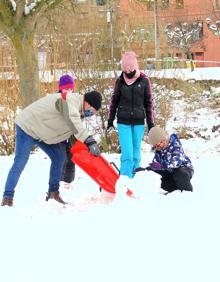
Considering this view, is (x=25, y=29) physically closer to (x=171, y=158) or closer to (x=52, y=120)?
(x=52, y=120)

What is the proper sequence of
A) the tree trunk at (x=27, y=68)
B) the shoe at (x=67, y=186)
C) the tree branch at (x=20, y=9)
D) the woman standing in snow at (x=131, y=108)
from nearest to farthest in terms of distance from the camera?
the shoe at (x=67, y=186)
the woman standing in snow at (x=131, y=108)
the tree branch at (x=20, y=9)
the tree trunk at (x=27, y=68)

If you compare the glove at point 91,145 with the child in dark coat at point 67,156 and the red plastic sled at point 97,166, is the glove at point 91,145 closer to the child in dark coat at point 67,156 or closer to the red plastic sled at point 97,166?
the red plastic sled at point 97,166

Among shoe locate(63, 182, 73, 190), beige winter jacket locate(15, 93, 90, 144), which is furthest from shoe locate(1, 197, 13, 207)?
shoe locate(63, 182, 73, 190)

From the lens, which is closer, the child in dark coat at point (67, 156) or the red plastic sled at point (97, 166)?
the red plastic sled at point (97, 166)

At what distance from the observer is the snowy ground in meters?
3.52

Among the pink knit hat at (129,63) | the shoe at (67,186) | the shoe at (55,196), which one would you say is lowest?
the shoe at (67,186)

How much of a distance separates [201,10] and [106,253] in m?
45.8

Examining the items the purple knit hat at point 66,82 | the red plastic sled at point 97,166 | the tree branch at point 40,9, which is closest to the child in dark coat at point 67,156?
the purple knit hat at point 66,82

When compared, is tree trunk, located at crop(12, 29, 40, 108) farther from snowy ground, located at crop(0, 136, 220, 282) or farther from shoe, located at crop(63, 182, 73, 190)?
snowy ground, located at crop(0, 136, 220, 282)

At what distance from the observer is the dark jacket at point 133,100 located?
6676 mm

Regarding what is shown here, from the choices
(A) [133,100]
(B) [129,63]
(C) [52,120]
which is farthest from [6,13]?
(C) [52,120]

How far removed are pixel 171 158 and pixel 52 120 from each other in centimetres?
128

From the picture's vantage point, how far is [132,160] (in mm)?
6777

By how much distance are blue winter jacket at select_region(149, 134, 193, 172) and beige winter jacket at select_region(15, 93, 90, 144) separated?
898 mm
